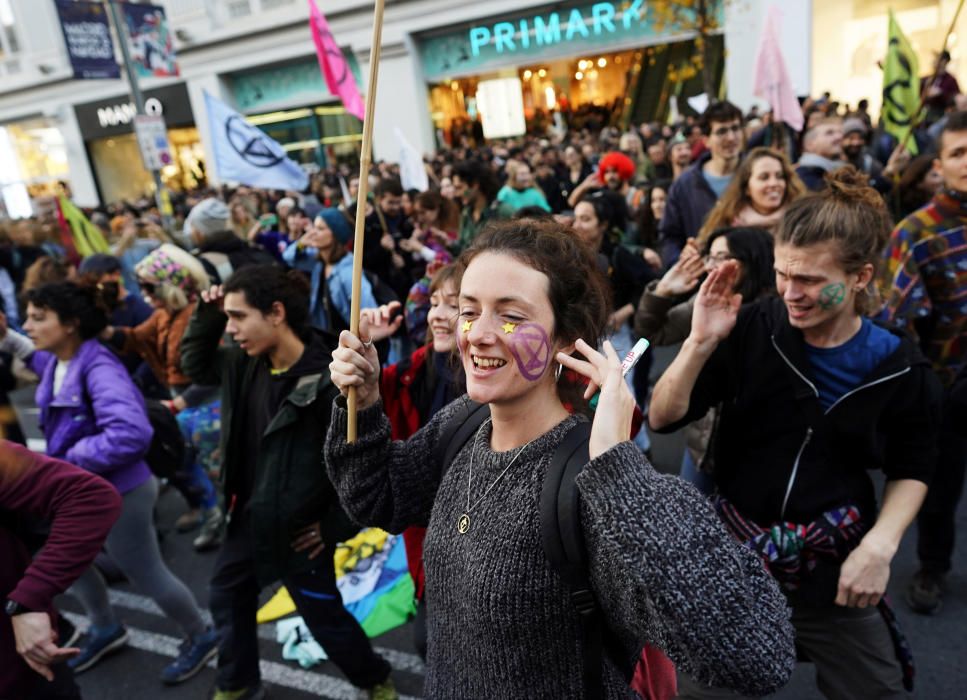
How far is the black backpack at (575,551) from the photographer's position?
3.92 feet

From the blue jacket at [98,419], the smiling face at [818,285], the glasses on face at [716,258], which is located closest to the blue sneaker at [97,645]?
the blue jacket at [98,419]

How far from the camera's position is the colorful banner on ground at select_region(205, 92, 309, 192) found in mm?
5176

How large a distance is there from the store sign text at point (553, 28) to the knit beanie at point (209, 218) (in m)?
16.1

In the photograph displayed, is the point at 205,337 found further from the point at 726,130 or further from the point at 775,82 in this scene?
the point at 775,82

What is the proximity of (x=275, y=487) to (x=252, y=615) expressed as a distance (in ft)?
2.29

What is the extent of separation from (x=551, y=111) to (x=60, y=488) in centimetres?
2374

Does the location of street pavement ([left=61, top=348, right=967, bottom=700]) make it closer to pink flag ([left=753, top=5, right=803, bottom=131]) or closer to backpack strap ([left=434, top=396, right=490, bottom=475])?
backpack strap ([left=434, top=396, right=490, bottom=475])

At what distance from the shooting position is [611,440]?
3.84 ft

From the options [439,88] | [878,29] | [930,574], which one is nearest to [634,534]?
[930,574]

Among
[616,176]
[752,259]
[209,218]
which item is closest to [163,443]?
[209,218]

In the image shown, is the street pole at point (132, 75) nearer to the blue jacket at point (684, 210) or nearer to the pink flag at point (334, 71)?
the pink flag at point (334, 71)

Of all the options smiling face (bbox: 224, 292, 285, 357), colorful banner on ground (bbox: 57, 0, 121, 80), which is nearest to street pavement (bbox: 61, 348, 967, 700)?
smiling face (bbox: 224, 292, 285, 357)

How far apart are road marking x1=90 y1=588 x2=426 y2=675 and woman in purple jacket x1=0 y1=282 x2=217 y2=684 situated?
318 millimetres

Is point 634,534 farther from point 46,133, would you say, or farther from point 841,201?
point 46,133
